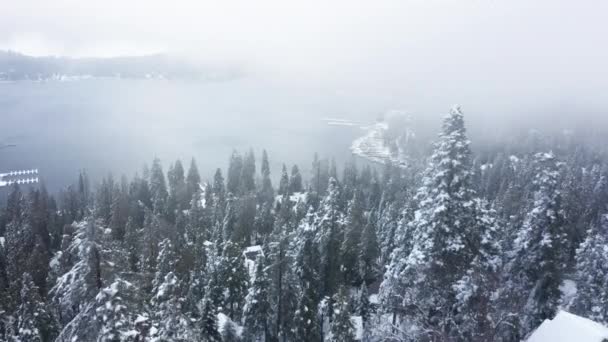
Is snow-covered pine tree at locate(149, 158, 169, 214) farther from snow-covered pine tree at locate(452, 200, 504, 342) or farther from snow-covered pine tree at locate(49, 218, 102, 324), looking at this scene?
snow-covered pine tree at locate(452, 200, 504, 342)

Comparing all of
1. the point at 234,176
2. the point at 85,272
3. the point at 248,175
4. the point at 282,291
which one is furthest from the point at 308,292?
the point at 248,175

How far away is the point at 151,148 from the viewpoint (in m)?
181

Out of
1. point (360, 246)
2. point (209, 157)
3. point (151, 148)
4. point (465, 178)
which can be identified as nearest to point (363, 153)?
point (209, 157)

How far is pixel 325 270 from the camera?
37125 millimetres

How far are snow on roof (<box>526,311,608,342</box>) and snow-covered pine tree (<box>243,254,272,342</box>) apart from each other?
1860 centimetres

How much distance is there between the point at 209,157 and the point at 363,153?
2629 inches

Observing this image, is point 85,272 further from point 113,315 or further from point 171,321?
point 171,321

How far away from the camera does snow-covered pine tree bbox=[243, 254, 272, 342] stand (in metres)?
32.5

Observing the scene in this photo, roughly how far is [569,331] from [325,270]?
62.4 ft

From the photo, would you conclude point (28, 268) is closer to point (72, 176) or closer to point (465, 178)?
point (465, 178)

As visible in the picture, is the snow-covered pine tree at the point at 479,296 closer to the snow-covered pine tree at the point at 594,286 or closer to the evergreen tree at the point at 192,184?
the snow-covered pine tree at the point at 594,286

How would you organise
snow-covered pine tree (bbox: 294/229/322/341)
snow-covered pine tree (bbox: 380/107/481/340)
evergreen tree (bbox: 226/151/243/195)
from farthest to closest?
evergreen tree (bbox: 226/151/243/195)
snow-covered pine tree (bbox: 294/229/322/341)
snow-covered pine tree (bbox: 380/107/481/340)

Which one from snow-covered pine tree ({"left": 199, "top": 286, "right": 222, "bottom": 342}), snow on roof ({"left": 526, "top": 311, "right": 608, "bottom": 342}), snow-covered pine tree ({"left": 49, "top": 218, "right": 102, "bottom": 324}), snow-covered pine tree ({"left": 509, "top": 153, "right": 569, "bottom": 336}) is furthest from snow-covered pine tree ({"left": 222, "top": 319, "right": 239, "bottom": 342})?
snow on roof ({"left": 526, "top": 311, "right": 608, "bottom": 342})

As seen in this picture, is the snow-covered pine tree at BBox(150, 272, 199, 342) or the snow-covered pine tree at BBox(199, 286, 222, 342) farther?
the snow-covered pine tree at BBox(199, 286, 222, 342)
